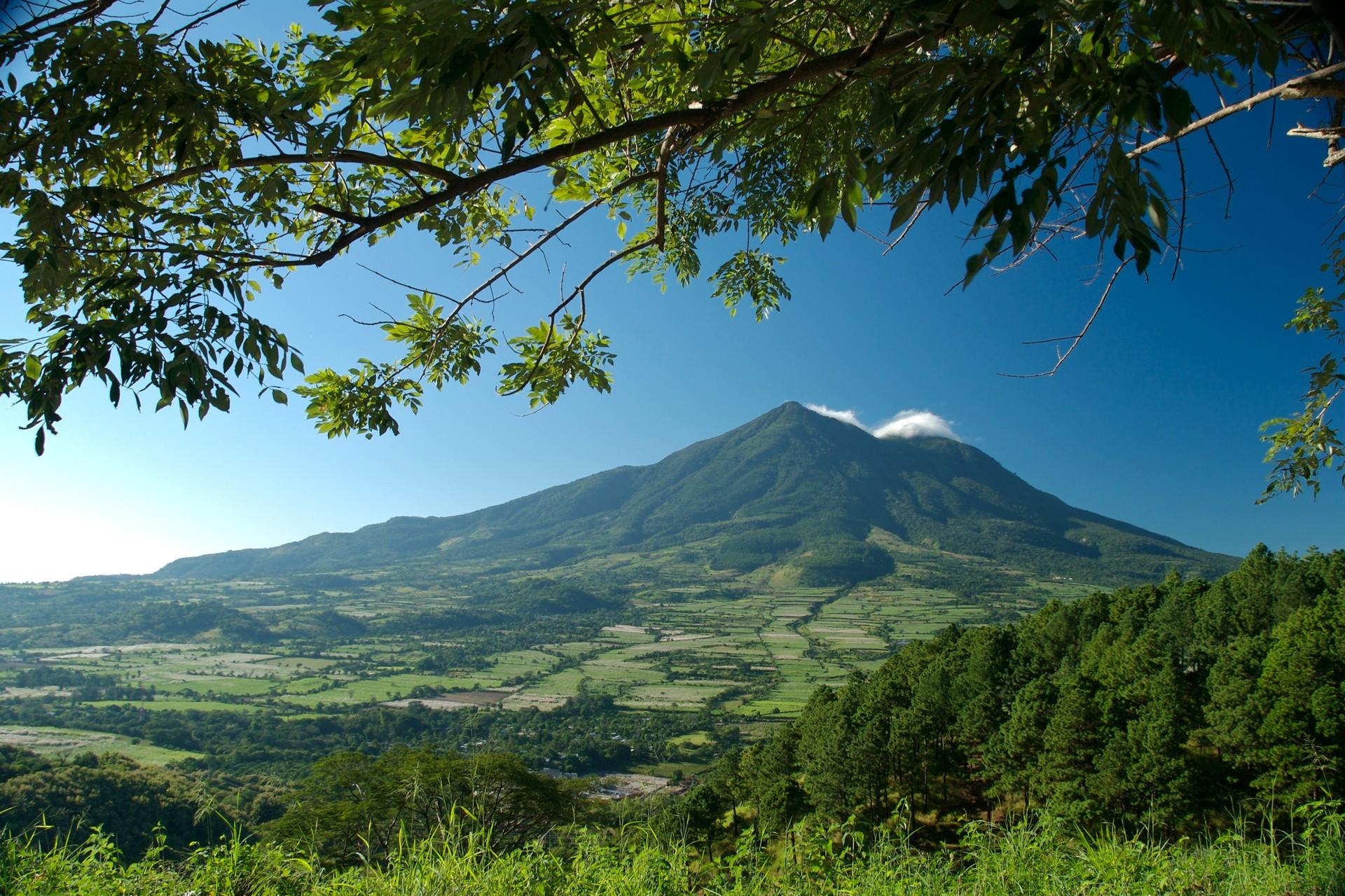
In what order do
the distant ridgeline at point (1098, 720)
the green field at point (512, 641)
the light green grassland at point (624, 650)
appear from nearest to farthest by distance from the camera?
1. the distant ridgeline at point (1098, 720)
2. the green field at point (512, 641)
3. the light green grassland at point (624, 650)

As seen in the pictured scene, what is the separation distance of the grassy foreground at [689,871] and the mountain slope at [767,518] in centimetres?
13496

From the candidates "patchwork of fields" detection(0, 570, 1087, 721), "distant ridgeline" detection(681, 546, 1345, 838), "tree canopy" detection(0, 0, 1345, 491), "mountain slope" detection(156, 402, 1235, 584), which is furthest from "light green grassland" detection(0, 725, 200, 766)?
"mountain slope" detection(156, 402, 1235, 584)

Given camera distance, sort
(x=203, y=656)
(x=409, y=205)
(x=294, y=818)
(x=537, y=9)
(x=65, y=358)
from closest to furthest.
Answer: (x=537, y=9), (x=65, y=358), (x=409, y=205), (x=294, y=818), (x=203, y=656)

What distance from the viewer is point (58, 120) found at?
2.82 m

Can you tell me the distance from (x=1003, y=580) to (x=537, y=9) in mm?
124683

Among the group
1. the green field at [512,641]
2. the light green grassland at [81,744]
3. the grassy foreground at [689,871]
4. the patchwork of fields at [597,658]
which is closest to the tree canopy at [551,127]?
the grassy foreground at [689,871]

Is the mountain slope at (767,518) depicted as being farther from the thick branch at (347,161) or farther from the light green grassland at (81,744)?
the thick branch at (347,161)

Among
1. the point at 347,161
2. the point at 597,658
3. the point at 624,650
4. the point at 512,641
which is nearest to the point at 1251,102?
the point at 347,161

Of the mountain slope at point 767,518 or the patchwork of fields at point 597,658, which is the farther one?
the mountain slope at point 767,518

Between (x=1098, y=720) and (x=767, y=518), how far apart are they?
454 feet

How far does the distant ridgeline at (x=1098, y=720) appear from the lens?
53.8 feet

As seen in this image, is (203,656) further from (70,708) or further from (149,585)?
(149,585)

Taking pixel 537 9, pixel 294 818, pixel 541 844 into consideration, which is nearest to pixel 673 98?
pixel 537 9

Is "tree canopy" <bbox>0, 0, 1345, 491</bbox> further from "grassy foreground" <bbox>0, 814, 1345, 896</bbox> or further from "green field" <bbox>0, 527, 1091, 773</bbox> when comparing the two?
"green field" <bbox>0, 527, 1091, 773</bbox>
